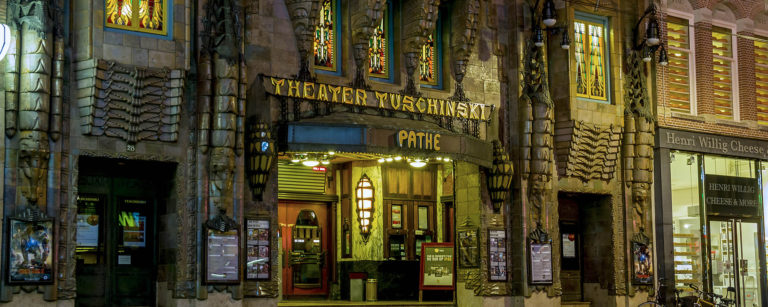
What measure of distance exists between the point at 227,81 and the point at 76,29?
3.11m

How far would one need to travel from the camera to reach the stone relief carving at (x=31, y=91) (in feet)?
63.1

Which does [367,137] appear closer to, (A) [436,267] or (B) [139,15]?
(B) [139,15]

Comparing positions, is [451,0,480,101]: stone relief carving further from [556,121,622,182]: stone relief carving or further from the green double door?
the green double door

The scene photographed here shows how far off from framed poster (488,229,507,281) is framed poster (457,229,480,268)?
1.10 feet

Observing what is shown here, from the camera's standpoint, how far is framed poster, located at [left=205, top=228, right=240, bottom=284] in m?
21.4

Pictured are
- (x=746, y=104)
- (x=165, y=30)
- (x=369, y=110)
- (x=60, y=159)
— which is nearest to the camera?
(x=60, y=159)

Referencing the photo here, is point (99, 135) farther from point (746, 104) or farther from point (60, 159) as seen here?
point (746, 104)

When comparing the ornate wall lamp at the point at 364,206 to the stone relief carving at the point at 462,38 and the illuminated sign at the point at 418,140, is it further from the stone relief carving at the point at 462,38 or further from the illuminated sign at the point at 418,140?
the illuminated sign at the point at 418,140

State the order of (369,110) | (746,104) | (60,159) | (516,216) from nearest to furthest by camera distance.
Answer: (60,159) → (369,110) → (516,216) → (746,104)

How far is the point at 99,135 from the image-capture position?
803 inches

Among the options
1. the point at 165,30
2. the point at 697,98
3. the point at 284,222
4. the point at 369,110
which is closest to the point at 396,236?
the point at 284,222

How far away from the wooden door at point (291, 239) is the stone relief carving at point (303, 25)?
701cm

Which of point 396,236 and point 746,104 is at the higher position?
point 746,104

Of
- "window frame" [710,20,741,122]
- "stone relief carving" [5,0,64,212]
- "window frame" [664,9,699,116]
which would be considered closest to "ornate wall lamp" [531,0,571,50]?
"window frame" [664,9,699,116]
